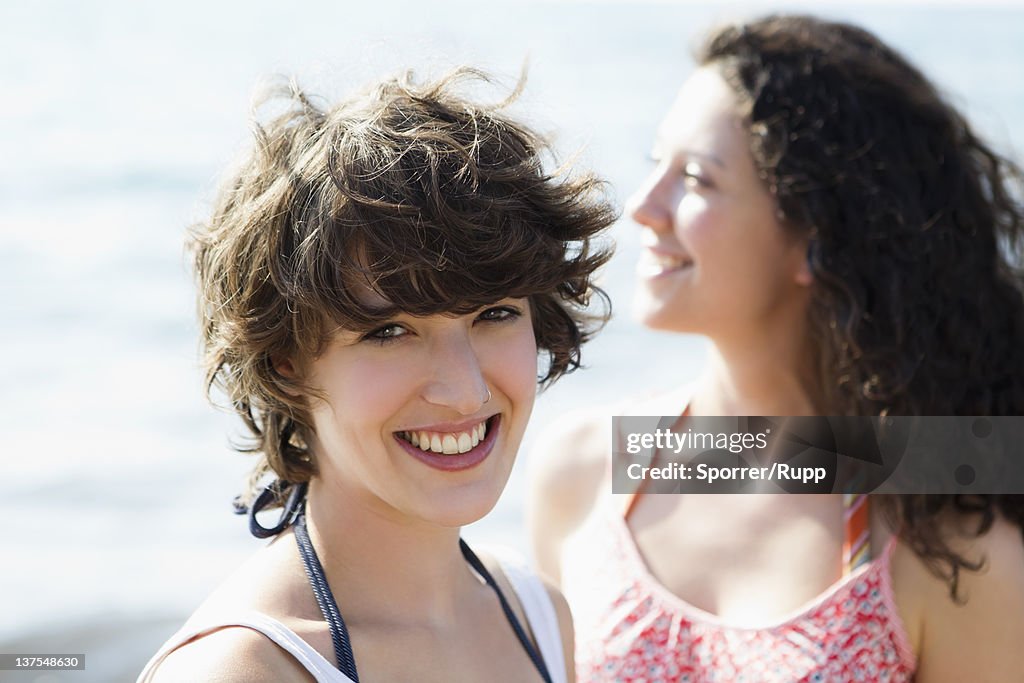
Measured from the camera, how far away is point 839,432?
3.12 meters

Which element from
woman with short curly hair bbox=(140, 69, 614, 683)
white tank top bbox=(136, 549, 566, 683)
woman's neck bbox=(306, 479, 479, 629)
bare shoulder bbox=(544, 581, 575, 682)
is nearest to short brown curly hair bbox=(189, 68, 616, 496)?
woman with short curly hair bbox=(140, 69, 614, 683)

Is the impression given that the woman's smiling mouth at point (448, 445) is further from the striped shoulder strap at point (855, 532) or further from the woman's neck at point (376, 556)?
the striped shoulder strap at point (855, 532)

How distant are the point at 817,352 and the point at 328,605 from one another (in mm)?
1706

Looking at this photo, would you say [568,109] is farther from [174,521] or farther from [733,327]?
[733,327]

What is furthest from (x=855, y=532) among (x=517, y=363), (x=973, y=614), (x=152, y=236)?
(x=152, y=236)

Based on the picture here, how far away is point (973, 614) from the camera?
110 inches

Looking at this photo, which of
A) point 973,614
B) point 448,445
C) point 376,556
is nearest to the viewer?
point 448,445

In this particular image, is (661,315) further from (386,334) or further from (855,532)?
(386,334)

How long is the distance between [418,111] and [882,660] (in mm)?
1724

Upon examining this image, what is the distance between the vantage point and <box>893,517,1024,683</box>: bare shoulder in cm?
277

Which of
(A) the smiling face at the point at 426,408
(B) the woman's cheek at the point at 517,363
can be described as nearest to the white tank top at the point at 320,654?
(A) the smiling face at the point at 426,408

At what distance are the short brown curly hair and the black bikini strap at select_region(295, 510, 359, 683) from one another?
0.17m

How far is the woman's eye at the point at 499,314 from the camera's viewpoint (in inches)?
80.5

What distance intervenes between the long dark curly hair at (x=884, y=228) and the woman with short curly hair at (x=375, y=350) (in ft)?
3.47
